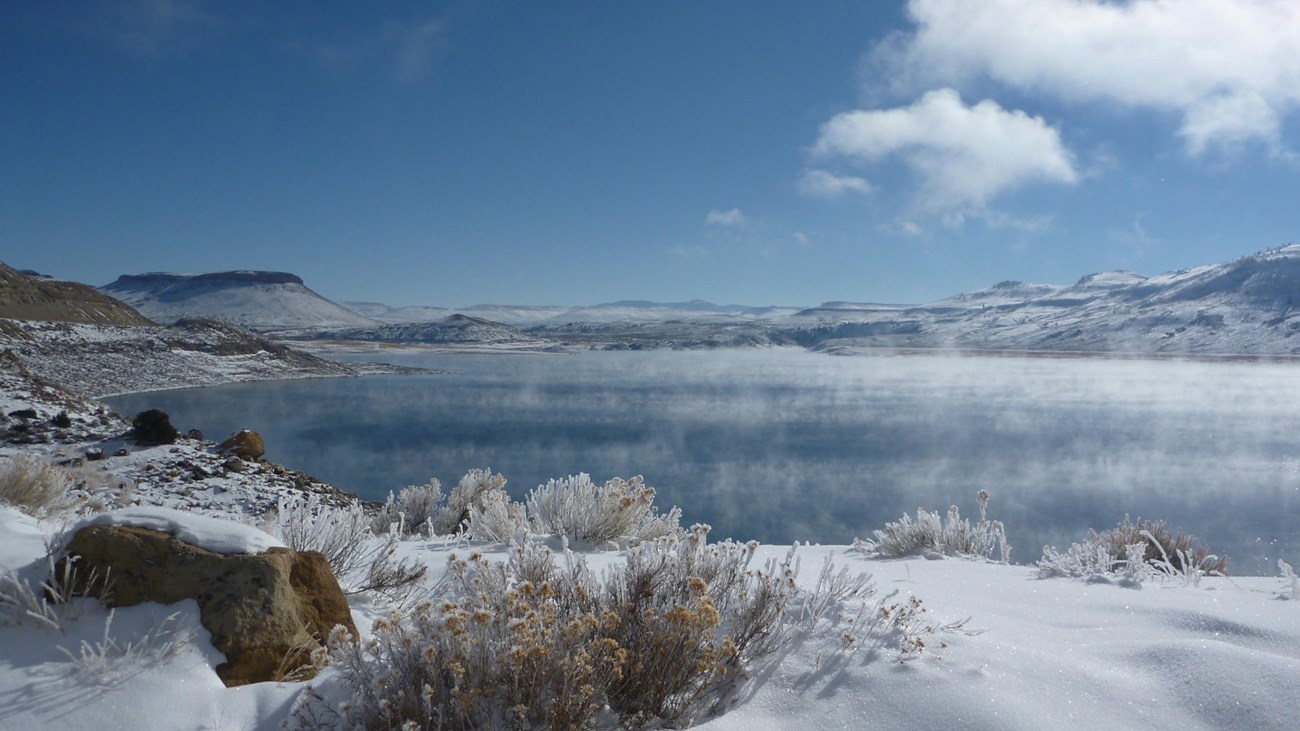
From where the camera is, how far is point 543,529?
5.28 m

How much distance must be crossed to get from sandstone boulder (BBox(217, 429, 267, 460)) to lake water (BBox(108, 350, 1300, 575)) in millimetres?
1755

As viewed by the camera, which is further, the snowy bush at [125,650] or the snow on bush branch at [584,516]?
the snow on bush branch at [584,516]

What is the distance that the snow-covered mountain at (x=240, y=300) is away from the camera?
356ft

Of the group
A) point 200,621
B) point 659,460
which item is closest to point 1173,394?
point 659,460

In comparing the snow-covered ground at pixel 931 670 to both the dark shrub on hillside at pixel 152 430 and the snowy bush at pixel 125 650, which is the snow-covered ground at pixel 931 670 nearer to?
the snowy bush at pixel 125 650

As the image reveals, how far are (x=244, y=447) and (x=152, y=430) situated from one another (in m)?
1.31

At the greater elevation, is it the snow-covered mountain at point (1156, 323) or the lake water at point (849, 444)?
the snow-covered mountain at point (1156, 323)

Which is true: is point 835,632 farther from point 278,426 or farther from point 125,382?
point 125,382

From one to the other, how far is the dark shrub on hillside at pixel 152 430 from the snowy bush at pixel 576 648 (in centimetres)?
1084

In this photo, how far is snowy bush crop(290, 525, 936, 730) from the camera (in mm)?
1985

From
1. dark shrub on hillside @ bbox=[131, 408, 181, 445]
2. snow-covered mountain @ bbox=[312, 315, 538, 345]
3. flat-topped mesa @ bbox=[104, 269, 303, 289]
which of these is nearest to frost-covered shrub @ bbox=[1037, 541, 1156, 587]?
dark shrub on hillside @ bbox=[131, 408, 181, 445]

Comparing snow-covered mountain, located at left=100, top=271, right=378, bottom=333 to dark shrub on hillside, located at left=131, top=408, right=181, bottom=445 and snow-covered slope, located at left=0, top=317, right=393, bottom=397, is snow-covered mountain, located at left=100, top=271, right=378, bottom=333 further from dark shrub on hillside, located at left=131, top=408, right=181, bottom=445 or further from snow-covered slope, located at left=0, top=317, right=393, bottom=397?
dark shrub on hillside, located at left=131, top=408, right=181, bottom=445

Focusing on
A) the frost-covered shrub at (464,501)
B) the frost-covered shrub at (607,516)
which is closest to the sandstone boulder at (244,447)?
the frost-covered shrub at (464,501)

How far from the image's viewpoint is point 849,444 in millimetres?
17094
